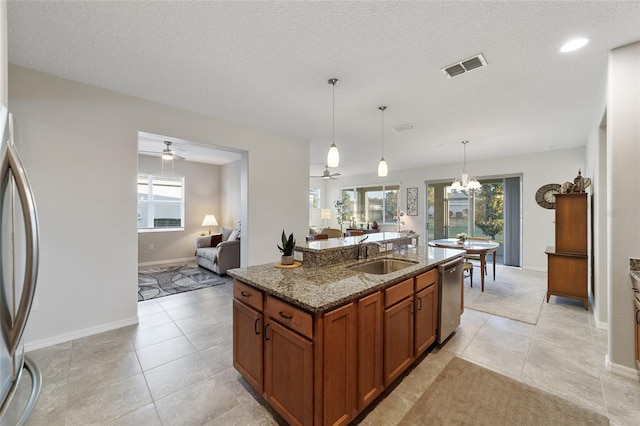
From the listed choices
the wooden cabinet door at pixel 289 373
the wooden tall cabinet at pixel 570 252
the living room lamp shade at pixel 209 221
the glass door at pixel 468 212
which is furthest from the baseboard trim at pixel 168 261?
the wooden tall cabinet at pixel 570 252

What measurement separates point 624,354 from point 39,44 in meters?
5.53

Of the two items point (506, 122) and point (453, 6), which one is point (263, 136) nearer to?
point (453, 6)

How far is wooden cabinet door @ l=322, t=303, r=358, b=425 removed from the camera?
1.41m

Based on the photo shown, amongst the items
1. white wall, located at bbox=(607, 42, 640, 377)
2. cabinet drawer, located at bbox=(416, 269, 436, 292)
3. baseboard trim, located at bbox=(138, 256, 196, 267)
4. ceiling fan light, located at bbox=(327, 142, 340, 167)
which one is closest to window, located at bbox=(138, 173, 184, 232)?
baseboard trim, located at bbox=(138, 256, 196, 267)

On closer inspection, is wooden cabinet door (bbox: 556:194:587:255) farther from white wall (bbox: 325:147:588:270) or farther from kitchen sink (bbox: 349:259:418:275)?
kitchen sink (bbox: 349:259:418:275)

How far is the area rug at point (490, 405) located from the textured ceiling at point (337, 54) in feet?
8.88

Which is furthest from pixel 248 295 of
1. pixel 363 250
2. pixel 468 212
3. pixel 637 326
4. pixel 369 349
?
pixel 468 212

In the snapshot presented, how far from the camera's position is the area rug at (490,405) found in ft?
5.58

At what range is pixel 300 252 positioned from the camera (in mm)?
2381

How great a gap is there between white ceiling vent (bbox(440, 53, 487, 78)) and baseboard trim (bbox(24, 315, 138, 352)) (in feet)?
14.4

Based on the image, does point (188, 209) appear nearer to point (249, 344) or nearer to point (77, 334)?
point (77, 334)

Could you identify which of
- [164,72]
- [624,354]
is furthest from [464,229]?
[164,72]

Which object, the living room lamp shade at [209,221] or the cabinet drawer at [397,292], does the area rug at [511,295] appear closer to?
the cabinet drawer at [397,292]

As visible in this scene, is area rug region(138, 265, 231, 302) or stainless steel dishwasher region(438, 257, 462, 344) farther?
area rug region(138, 265, 231, 302)
